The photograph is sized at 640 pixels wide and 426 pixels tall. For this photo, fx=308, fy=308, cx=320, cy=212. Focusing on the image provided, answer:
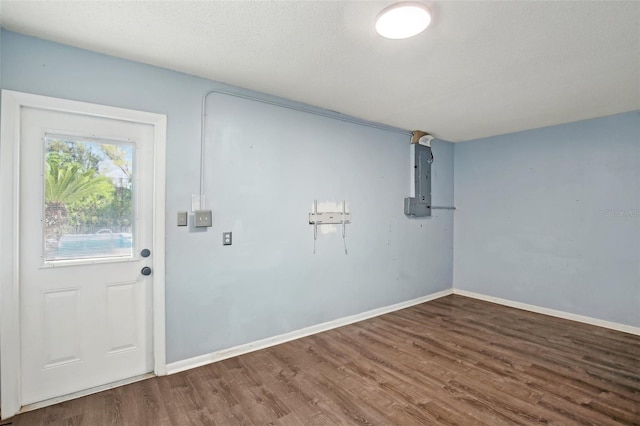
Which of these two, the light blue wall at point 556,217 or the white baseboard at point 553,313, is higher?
the light blue wall at point 556,217

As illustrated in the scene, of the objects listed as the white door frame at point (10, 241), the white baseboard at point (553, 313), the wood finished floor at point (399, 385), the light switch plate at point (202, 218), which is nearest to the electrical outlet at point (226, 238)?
the light switch plate at point (202, 218)

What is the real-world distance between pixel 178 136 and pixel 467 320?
157 inches

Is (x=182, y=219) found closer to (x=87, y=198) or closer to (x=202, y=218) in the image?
(x=202, y=218)

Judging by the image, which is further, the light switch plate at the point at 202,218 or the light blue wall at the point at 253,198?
the light switch plate at the point at 202,218

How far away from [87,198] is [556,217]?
17.6 ft

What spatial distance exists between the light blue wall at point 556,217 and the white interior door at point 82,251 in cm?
473

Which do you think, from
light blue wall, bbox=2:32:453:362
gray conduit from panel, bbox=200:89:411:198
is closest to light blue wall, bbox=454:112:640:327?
light blue wall, bbox=2:32:453:362

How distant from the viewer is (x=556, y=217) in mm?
4246

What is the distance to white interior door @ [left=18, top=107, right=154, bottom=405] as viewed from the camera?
2.17 m

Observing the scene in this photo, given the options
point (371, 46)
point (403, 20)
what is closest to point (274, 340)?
point (371, 46)

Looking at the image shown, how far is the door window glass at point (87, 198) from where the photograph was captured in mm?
2246

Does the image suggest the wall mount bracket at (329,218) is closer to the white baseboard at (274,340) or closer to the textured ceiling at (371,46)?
the white baseboard at (274,340)

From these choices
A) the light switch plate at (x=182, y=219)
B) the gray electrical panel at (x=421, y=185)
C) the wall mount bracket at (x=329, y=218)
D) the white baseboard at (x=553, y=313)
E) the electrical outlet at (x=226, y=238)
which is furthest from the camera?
the gray electrical panel at (x=421, y=185)

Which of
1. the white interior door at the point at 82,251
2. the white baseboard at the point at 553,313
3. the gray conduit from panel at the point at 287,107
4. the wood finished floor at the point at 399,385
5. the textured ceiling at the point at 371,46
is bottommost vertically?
the wood finished floor at the point at 399,385
